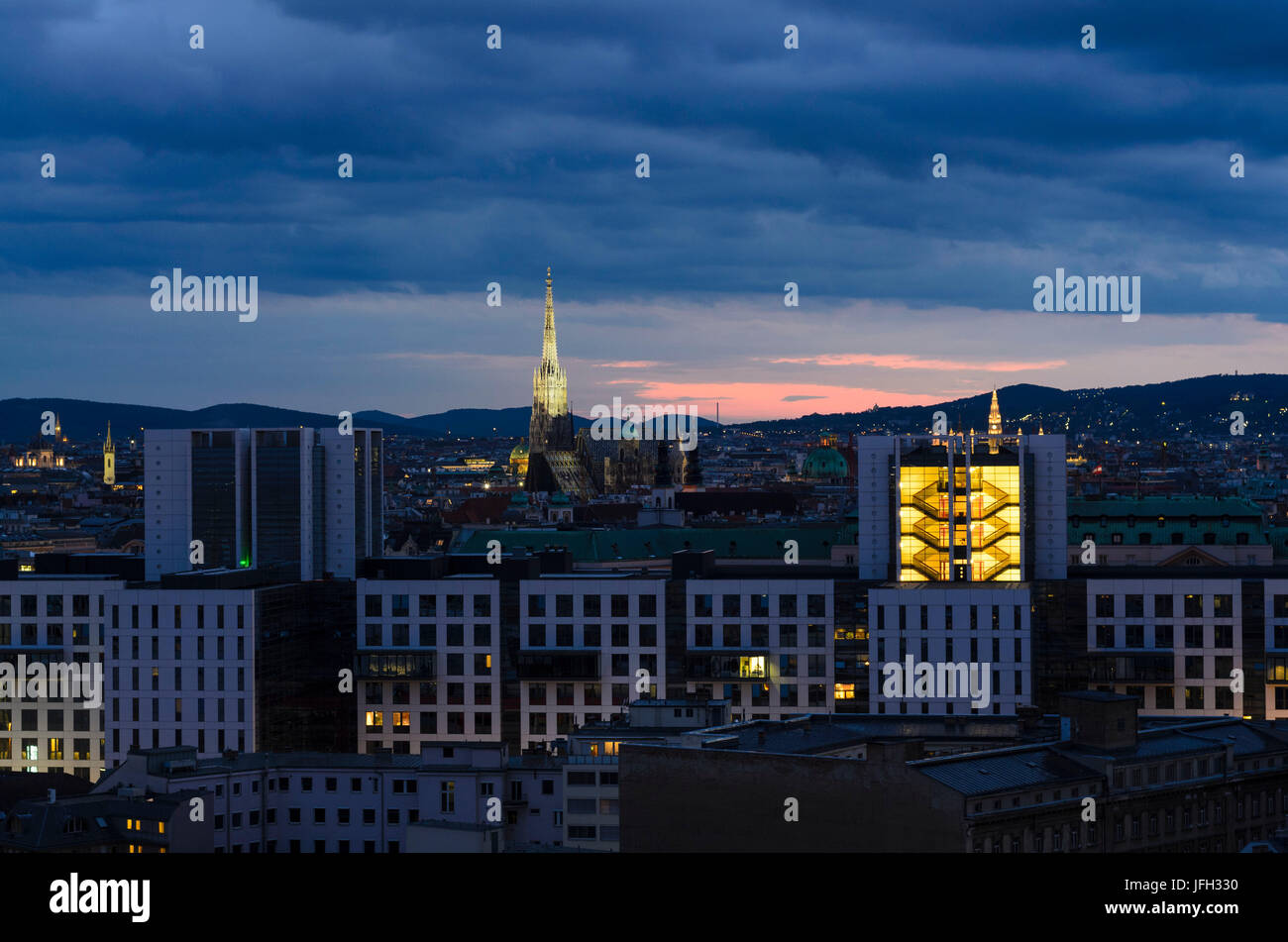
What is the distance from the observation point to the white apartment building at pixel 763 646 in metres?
99.9

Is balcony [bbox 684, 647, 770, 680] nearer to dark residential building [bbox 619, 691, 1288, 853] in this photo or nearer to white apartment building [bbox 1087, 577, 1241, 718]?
white apartment building [bbox 1087, 577, 1241, 718]

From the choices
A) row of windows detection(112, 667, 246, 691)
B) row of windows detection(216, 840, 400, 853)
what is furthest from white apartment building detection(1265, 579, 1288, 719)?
row of windows detection(112, 667, 246, 691)

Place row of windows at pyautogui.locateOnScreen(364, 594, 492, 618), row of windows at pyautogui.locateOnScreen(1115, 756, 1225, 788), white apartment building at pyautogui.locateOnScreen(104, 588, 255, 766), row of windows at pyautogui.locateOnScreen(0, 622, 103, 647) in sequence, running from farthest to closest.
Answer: row of windows at pyautogui.locateOnScreen(0, 622, 103, 647) < row of windows at pyautogui.locateOnScreen(364, 594, 492, 618) < white apartment building at pyautogui.locateOnScreen(104, 588, 255, 766) < row of windows at pyautogui.locateOnScreen(1115, 756, 1225, 788)

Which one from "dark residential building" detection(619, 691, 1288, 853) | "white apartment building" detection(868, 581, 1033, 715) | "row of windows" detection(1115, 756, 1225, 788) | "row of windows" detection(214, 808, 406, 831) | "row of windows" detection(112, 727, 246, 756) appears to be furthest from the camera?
"row of windows" detection(112, 727, 246, 756)

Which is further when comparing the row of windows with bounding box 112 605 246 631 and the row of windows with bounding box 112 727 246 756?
the row of windows with bounding box 112 605 246 631

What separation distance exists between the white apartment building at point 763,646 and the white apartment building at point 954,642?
3071 mm

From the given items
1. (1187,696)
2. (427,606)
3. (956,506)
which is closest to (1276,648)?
(1187,696)

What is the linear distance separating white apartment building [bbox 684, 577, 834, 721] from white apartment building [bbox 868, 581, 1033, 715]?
3.07 metres

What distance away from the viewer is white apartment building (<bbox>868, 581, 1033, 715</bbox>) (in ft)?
314

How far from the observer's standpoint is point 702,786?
63.0m
